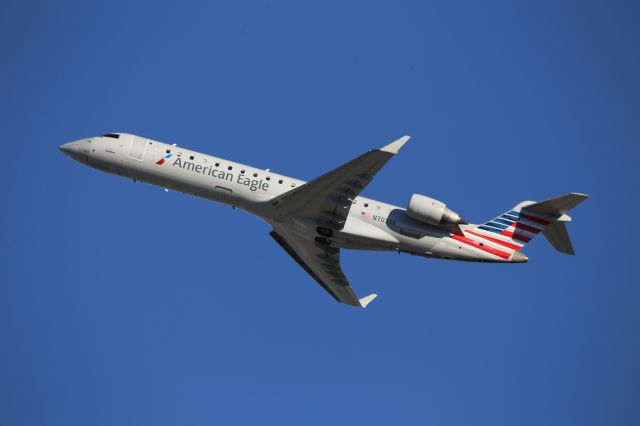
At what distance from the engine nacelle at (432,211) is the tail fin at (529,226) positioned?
2036 mm

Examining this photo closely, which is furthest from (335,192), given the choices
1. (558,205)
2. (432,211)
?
(558,205)

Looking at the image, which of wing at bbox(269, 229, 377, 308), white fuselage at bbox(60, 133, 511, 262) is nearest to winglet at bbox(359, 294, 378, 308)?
wing at bbox(269, 229, 377, 308)

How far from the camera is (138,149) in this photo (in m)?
37.5

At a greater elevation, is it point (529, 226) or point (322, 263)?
point (529, 226)

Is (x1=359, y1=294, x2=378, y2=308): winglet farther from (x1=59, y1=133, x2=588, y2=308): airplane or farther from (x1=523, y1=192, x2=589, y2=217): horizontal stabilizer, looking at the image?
(x1=523, y1=192, x2=589, y2=217): horizontal stabilizer

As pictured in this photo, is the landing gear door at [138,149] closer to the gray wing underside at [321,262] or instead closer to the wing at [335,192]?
the wing at [335,192]

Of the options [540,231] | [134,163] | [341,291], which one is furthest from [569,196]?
[134,163]

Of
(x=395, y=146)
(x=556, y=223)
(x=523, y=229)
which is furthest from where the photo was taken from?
(x=523, y=229)

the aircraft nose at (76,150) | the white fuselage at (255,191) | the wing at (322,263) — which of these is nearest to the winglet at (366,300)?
the wing at (322,263)

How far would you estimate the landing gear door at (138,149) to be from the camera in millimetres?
37375

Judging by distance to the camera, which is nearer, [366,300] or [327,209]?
[327,209]

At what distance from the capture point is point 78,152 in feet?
125

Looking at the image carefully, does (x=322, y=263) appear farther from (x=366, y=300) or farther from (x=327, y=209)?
(x=327, y=209)

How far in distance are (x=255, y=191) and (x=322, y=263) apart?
586cm
